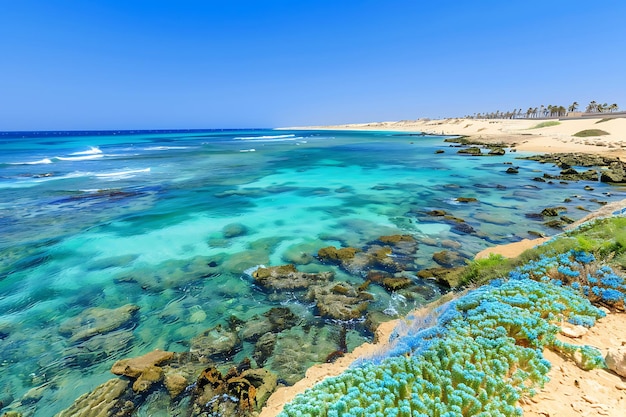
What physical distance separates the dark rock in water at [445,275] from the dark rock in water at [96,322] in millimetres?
9856

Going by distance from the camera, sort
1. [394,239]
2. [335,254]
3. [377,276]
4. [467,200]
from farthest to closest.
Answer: [467,200] < [394,239] < [335,254] < [377,276]

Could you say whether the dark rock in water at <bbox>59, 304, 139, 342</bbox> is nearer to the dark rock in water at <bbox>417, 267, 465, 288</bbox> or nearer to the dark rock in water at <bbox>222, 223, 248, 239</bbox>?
the dark rock in water at <bbox>222, 223, 248, 239</bbox>

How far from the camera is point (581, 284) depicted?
6.68m

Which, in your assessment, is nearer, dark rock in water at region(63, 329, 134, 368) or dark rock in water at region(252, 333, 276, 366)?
dark rock in water at region(252, 333, 276, 366)

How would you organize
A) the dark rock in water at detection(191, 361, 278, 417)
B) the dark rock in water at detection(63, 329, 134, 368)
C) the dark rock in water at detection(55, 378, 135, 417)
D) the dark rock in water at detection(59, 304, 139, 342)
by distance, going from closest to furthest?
the dark rock in water at detection(191, 361, 278, 417), the dark rock in water at detection(55, 378, 135, 417), the dark rock in water at detection(63, 329, 134, 368), the dark rock in water at detection(59, 304, 139, 342)

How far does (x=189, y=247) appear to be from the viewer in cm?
1482

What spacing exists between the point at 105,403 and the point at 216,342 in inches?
101

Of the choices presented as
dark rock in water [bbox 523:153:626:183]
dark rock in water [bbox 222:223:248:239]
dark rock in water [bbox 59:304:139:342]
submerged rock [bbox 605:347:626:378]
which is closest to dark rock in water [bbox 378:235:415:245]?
dark rock in water [bbox 222:223:248:239]

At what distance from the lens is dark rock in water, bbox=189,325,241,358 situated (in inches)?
309

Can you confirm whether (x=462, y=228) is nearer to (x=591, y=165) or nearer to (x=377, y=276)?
(x=377, y=276)

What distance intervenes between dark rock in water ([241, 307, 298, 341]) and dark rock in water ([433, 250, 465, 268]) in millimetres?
6579

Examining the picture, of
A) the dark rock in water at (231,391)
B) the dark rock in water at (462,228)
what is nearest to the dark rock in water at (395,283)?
the dark rock in water at (231,391)

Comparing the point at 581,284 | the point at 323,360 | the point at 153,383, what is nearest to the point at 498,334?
the point at 581,284

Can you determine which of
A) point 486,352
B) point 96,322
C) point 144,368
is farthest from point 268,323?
point 486,352
